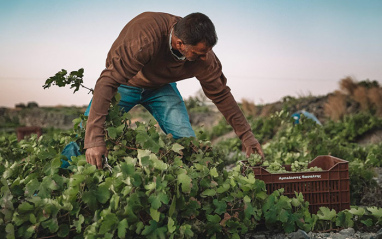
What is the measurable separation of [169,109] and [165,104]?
53 millimetres

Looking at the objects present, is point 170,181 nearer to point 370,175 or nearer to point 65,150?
point 65,150

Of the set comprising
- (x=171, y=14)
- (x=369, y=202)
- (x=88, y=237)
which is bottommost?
(x=369, y=202)

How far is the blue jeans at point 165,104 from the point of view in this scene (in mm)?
3217

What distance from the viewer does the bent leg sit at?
3242 millimetres

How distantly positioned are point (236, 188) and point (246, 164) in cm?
64

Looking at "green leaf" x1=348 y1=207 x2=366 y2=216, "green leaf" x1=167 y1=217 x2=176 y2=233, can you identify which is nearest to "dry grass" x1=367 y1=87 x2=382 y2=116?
"green leaf" x1=348 y1=207 x2=366 y2=216

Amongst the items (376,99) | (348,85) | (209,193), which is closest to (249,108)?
(348,85)

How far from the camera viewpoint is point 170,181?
2088mm

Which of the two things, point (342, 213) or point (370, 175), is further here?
point (370, 175)

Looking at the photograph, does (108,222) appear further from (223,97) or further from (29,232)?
(223,97)

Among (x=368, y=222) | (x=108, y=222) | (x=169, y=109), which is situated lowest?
(x=368, y=222)

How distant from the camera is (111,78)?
Answer: 253 centimetres

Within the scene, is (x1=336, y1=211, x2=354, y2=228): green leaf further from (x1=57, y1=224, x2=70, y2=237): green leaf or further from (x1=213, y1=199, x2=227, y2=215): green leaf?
(x1=57, y1=224, x2=70, y2=237): green leaf

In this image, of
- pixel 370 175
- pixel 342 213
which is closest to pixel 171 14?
pixel 342 213
